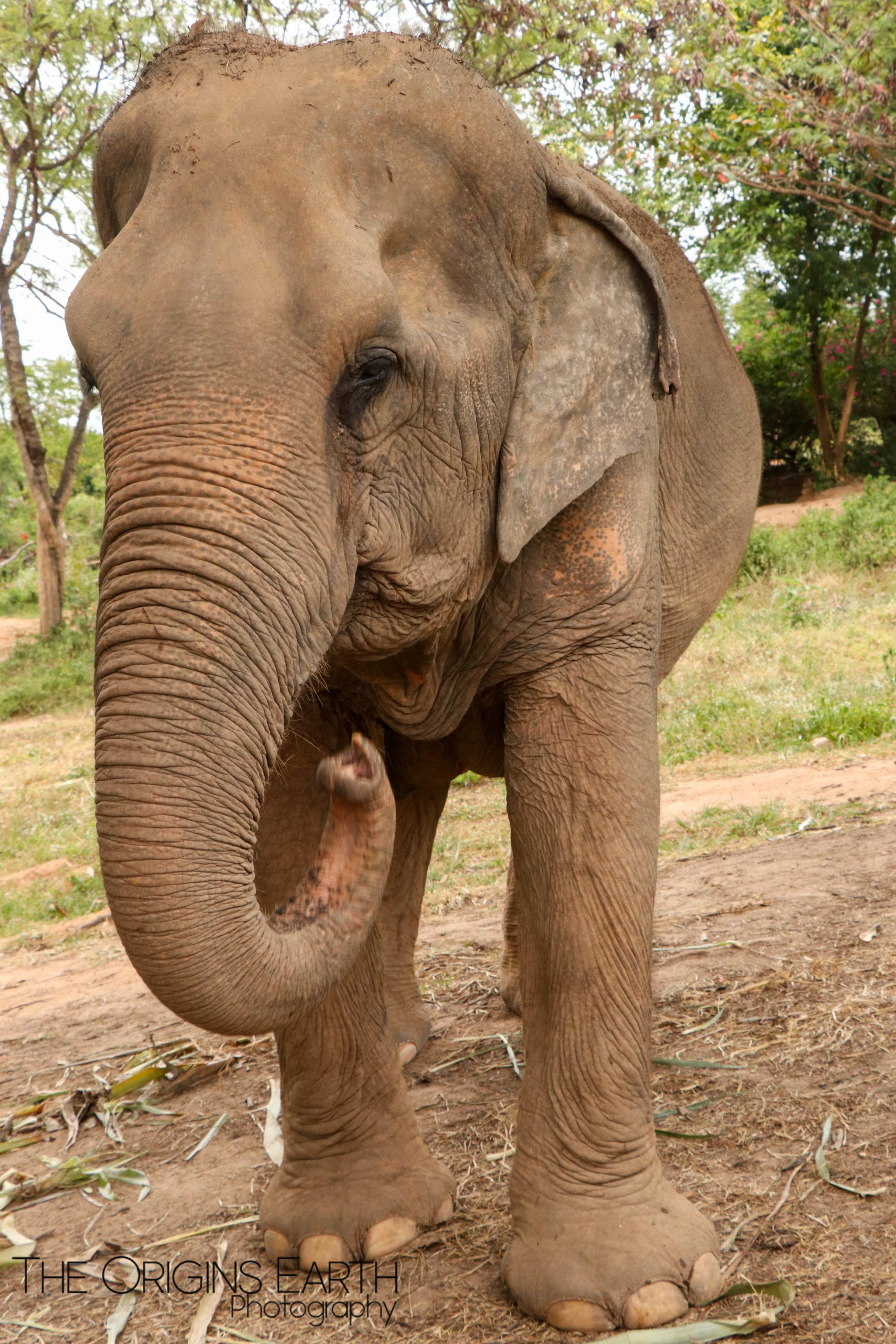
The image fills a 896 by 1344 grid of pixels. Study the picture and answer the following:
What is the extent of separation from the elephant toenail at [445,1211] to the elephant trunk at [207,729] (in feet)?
3.69

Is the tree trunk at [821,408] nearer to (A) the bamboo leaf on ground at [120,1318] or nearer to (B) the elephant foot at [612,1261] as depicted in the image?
(B) the elephant foot at [612,1261]

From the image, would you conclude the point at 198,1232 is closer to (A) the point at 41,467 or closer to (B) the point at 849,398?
(A) the point at 41,467

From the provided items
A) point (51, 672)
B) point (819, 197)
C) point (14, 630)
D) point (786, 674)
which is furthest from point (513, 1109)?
point (14, 630)

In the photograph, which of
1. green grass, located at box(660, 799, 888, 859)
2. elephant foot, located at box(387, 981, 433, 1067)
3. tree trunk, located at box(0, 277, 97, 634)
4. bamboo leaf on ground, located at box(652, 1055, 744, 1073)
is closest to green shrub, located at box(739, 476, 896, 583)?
green grass, located at box(660, 799, 888, 859)

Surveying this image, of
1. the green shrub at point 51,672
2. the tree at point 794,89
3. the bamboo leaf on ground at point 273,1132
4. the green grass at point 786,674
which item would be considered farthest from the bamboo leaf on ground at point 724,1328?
the green shrub at point 51,672

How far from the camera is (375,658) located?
9.36 ft

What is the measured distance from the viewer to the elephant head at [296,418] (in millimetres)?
2178

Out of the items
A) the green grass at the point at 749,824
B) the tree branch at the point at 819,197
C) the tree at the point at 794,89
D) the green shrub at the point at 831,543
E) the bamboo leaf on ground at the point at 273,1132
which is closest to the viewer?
the bamboo leaf on ground at the point at 273,1132

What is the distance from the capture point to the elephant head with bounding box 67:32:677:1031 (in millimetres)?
2178

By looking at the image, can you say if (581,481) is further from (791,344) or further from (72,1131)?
(791,344)

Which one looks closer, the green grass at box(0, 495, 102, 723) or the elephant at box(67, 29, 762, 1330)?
the elephant at box(67, 29, 762, 1330)

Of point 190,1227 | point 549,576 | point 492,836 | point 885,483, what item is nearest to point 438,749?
point 549,576

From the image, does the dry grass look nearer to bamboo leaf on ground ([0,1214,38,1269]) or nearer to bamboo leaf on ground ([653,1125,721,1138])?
bamboo leaf on ground ([653,1125,721,1138])

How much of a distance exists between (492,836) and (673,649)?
346 cm
